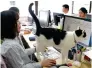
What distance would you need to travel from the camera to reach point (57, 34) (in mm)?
1416

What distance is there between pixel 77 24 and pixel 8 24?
769mm

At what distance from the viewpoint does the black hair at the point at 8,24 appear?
1.01 metres

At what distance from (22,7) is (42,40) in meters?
2.36

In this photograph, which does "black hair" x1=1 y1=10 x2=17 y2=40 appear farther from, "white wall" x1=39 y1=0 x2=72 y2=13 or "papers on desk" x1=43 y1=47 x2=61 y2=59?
"white wall" x1=39 y1=0 x2=72 y2=13

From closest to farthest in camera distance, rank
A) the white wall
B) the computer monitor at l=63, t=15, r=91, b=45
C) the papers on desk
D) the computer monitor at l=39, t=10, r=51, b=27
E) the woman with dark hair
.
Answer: the woman with dark hair < the computer monitor at l=63, t=15, r=91, b=45 < the papers on desk < the computer monitor at l=39, t=10, r=51, b=27 < the white wall

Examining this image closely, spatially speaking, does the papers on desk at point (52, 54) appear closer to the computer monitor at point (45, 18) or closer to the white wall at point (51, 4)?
the computer monitor at point (45, 18)

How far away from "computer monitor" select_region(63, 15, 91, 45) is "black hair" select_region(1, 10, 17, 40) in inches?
27.2

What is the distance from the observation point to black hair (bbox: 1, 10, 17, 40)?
3.31 feet

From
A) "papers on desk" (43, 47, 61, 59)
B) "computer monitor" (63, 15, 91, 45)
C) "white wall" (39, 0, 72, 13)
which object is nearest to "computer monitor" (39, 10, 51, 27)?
"computer monitor" (63, 15, 91, 45)

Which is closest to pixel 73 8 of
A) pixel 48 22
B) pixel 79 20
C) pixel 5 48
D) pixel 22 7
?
pixel 22 7

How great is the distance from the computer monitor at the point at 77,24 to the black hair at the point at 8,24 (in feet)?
2.26

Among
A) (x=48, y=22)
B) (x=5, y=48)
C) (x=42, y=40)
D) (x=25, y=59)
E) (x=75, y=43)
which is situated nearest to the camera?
(x=5, y=48)

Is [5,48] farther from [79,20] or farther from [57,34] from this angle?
[79,20]

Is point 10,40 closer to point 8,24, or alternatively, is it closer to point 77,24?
point 8,24
